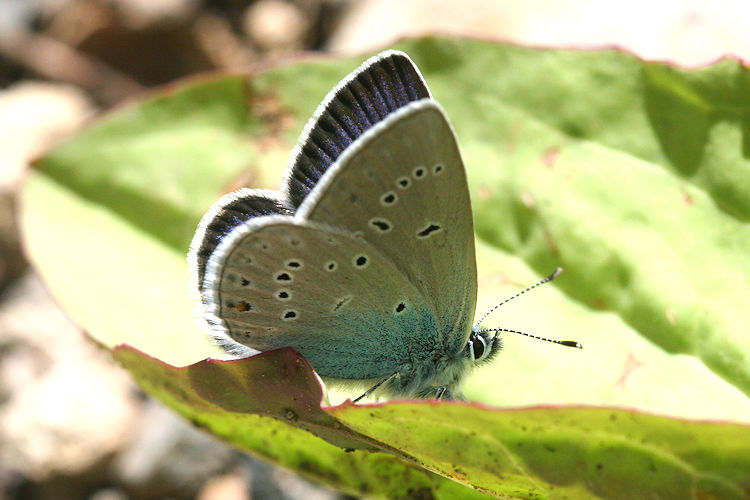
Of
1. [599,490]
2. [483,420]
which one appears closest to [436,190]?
[483,420]

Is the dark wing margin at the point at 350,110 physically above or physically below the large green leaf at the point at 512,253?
above

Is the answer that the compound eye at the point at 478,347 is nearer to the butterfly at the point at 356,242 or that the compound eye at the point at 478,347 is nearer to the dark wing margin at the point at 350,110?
the butterfly at the point at 356,242

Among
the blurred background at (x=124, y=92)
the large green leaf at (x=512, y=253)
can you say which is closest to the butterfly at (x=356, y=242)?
the large green leaf at (x=512, y=253)

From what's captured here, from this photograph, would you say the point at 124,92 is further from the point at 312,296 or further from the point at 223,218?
the point at 312,296

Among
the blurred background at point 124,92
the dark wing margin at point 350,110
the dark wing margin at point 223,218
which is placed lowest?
the blurred background at point 124,92

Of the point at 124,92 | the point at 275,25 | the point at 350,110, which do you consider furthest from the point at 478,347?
the point at 275,25

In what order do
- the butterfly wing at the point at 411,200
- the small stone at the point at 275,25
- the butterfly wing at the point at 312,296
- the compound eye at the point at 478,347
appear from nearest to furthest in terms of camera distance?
the butterfly wing at the point at 411,200
the butterfly wing at the point at 312,296
the compound eye at the point at 478,347
the small stone at the point at 275,25

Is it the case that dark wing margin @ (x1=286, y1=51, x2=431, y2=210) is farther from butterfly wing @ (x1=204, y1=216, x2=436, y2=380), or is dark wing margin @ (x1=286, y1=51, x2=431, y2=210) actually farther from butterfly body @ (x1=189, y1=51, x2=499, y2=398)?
butterfly wing @ (x1=204, y1=216, x2=436, y2=380)
